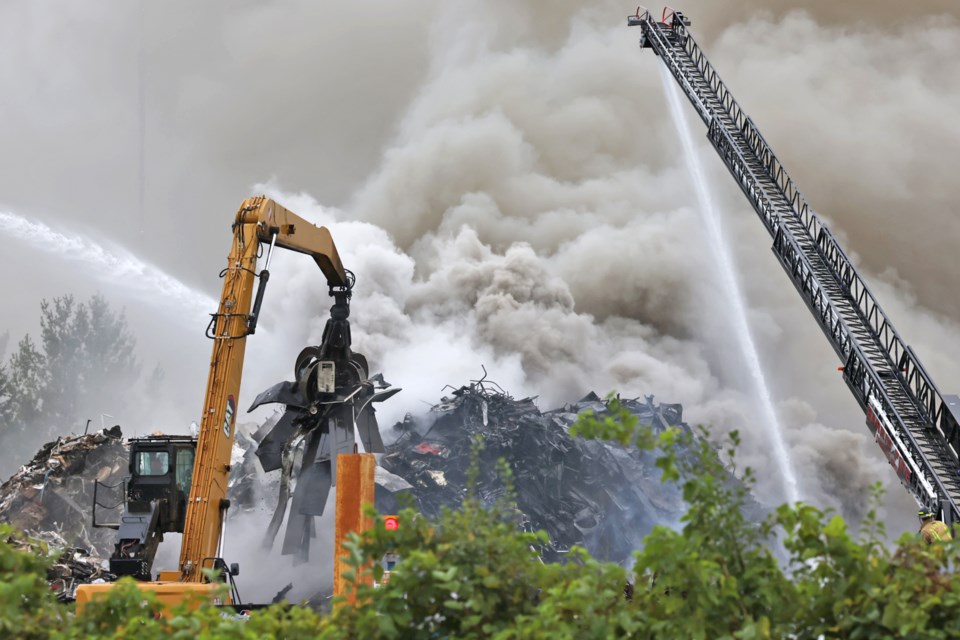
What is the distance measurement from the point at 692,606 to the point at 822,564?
54cm

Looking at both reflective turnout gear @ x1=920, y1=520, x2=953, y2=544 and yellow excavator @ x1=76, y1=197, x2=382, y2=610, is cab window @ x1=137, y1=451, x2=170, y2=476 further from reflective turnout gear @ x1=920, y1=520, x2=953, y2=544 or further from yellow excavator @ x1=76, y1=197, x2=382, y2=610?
reflective turnout gear @ x1=920, y1=520, x2=953, y2=544

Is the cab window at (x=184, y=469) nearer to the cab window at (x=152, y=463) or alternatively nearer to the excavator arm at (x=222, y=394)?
the cab window at (x=152, y=463)

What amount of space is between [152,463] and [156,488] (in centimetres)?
43

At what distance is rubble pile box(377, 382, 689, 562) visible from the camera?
1134 inches

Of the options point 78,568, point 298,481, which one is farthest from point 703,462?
point 78,568

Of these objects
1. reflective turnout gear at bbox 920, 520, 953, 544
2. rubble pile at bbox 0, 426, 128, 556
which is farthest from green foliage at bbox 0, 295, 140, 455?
reflective turnout gear at bbox 920, 520, 953, 544

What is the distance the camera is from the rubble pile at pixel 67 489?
2739 cm

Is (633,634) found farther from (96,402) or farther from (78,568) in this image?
(96,402)

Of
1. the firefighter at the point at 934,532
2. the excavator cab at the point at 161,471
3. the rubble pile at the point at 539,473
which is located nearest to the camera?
the firefighter at the point at 934,532

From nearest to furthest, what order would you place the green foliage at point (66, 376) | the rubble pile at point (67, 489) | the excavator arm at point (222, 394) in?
the excavator arm at point (222, 394), the rubble pile at point (67, 489), the green foliage at point (66, 376)

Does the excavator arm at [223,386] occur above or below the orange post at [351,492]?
above

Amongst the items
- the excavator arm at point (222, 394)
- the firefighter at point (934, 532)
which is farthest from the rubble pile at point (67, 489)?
the firefighter at point (934, 532)

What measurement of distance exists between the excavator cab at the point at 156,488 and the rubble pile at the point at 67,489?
9.07 meters

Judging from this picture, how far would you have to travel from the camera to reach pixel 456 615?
14.6ft
